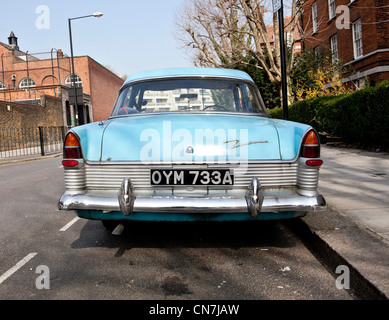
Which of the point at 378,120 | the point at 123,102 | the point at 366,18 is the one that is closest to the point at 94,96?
the point at 366,18

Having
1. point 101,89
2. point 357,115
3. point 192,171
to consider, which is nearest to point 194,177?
point 192,171

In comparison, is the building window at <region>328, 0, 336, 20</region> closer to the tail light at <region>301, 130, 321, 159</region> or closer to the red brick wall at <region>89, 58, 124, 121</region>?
the tail light at <region>301, 130, 321, 159</region>

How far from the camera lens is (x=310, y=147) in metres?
3.03

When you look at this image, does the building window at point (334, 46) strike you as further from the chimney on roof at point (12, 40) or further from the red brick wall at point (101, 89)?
the chimney on roof at point (12, 40)

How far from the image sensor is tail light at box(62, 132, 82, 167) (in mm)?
3064

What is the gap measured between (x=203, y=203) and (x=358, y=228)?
158cm

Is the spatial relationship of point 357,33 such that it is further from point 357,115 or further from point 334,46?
point 357,115

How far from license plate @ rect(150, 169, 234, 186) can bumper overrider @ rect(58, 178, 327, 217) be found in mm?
138

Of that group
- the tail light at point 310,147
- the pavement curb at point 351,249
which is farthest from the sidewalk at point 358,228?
the tail light at point 310,147

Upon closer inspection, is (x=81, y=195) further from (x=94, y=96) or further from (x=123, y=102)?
(x=94, y=96)

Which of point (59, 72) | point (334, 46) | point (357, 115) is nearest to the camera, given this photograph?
point (357, 115)

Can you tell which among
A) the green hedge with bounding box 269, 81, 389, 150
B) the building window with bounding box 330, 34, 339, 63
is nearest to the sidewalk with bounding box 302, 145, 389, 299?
the green hedge with bounding box 269, 81, 389, 150
